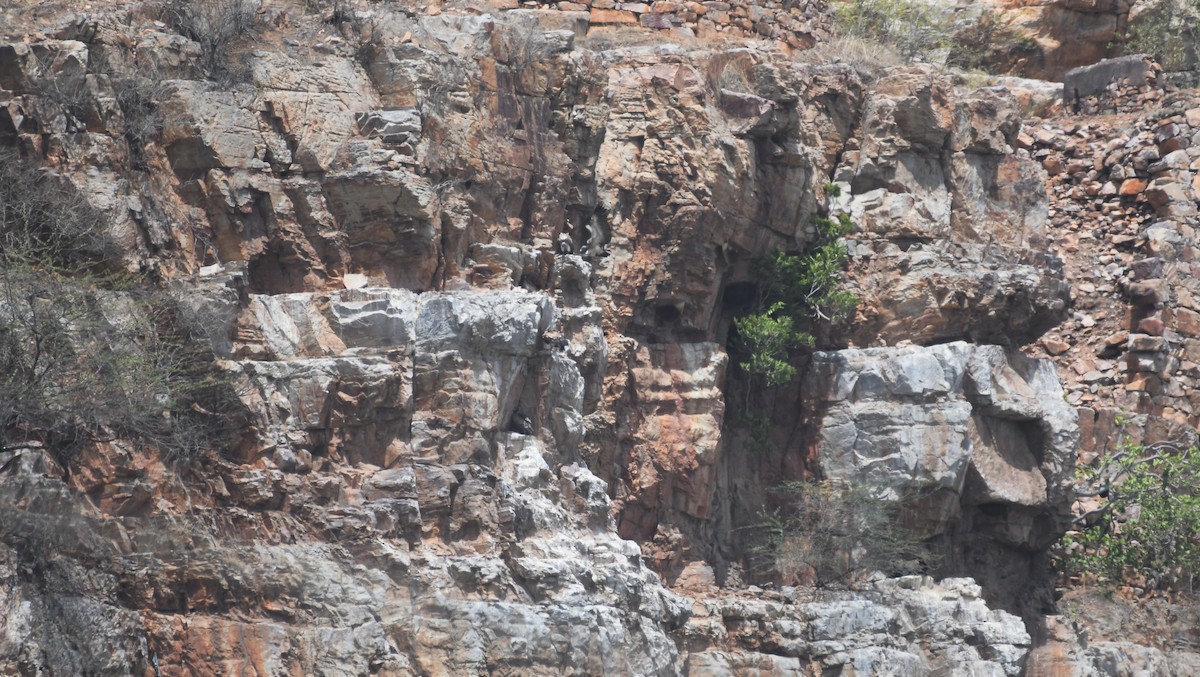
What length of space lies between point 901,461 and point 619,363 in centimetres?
287

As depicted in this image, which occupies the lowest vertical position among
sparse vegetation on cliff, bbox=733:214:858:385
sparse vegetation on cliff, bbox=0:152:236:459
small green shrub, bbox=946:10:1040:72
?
sparse vegetation on cliff, bbox=0:152:236:459

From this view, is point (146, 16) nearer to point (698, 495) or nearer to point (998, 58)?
point (698, 495)

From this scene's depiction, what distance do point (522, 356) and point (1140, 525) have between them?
8.58 metres

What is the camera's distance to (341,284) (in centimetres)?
1902

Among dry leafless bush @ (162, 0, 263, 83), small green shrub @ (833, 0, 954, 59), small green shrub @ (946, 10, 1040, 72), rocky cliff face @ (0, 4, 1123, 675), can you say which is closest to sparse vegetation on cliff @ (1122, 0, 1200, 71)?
small green shrub @ (946, 10, 1040, 72)

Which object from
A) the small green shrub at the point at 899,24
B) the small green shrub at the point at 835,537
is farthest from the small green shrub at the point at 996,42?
the small green shrub at the point at 835,537

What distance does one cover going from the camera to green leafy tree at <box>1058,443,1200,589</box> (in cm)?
2469

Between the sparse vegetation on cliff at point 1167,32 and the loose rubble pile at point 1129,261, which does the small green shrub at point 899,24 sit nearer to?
the loose rubble pile at point 1129,261

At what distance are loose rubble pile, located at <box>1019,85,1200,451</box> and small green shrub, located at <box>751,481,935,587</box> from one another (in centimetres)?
435

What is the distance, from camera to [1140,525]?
24938mm

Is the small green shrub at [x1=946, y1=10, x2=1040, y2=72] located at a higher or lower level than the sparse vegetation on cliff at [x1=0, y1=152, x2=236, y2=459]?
higher

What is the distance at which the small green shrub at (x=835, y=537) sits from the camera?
862 inches

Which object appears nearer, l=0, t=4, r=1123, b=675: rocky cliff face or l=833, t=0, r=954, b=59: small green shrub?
l=0, t=4, r=1123, b=675: rocky cliff face

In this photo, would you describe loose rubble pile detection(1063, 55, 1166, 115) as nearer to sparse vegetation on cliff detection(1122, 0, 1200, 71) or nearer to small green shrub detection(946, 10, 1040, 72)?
sparse vegetation on cliff detection(1122, 0, 1200, 71)
